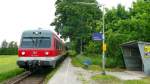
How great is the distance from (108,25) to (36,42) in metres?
21.8

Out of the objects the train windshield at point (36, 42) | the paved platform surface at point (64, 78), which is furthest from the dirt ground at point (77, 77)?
the train windshield at point (36, 42)

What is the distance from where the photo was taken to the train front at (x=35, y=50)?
88.7ft

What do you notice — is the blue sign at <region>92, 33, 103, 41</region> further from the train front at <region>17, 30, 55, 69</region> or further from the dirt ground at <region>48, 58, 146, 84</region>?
the train front at <region>17, 30, 55, 69</region>

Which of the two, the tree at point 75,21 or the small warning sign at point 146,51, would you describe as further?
the tree at point 75,21

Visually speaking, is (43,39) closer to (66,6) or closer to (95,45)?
(95,45)

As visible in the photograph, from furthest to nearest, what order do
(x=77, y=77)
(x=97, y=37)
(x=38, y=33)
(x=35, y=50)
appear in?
1. (x=38, y=33)
2. (x=35, y=50)
3. (x=97, y=37)
4. (x=77, y=77)

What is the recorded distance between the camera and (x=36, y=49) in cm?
2752

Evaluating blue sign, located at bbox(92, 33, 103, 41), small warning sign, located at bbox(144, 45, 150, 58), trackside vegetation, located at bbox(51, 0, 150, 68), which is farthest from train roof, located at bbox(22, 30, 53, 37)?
small warning sign, located at bbox(144, 45, 150, 58)

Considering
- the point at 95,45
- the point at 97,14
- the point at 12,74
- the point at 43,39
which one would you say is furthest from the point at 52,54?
the point at 97,14

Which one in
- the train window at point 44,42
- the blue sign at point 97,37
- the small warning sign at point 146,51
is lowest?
the small warning sign at point 146,51

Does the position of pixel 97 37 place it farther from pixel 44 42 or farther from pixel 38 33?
pixel 38 33

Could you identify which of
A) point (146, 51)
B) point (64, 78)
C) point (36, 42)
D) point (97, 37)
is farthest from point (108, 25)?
point (64, 78)

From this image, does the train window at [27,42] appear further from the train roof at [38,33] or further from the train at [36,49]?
the train roof at [38,33]

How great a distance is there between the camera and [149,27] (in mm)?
38719
